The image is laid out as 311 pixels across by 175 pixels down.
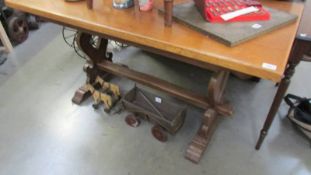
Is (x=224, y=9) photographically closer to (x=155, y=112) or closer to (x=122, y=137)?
(x=155, y=112)

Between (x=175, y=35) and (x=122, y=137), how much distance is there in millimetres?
867

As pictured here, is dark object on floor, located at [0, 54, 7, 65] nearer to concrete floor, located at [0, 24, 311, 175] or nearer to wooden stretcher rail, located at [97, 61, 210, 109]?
concrete floor, located at [0, 24, 311, 175]

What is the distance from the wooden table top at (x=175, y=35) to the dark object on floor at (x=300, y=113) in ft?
2.33

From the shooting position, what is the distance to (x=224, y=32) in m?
0.84

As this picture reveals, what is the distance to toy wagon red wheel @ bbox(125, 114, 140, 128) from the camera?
157 cm

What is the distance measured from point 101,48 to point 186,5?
2.76 ft

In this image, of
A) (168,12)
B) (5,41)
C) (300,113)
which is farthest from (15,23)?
(300,113)

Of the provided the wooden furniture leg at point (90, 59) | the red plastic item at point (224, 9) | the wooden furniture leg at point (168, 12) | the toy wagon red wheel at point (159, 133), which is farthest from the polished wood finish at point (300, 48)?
the wooden furniture leg at point (90, 59)

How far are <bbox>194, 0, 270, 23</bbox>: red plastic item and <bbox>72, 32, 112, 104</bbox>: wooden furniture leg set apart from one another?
0.87 metres

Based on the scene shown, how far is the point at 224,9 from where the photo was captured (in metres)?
0.95

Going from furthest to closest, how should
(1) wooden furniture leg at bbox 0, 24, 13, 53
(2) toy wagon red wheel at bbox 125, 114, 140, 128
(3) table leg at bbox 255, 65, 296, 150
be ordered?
(1) wooden furniture leg at bbox 0, 24, 13, 53 < (2) toy wagon red wheel at bbox 125, 114, 140, 128 < (3) table leg at bbox 255, 65, 296, 150

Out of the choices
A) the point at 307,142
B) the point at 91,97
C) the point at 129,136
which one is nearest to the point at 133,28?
the point at 129,136

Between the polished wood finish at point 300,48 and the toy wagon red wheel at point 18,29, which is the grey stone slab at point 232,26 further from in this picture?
the toy wagon red wheel at point 18,29

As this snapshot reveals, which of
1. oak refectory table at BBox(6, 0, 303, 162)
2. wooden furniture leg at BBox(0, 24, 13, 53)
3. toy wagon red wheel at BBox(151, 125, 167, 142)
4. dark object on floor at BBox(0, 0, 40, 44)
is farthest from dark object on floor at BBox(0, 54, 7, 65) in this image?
toy wagon red wheel at BBox(151, 125, 167, 142)
